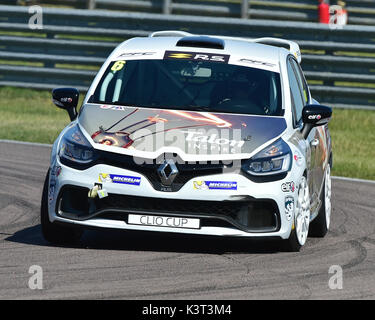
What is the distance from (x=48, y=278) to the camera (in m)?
7.52

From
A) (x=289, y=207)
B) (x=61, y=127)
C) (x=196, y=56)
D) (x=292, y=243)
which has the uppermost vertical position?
(x=196, y=56)

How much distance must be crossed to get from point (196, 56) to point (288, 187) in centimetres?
183

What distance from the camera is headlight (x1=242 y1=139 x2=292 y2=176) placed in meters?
8.50

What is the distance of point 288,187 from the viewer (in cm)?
862

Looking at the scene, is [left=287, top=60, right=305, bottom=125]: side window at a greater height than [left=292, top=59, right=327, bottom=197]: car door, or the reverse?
[left=287, top=60, right=305, bottom=125]: side window

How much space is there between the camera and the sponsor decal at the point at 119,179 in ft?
27.4

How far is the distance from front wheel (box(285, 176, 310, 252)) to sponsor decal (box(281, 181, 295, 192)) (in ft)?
0.56

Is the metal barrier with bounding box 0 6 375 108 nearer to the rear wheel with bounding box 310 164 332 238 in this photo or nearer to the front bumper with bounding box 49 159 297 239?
the rear wheel with bounding box 310 164 332 238

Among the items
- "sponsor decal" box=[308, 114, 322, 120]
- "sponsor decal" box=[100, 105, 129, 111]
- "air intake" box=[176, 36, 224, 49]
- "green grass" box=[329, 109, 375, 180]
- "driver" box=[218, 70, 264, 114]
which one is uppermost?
"air intake" box=[176, 36, 224, 49]

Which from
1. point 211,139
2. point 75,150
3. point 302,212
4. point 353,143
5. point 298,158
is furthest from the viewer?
point 353,143

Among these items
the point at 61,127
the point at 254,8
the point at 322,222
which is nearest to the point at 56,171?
the point at 322,222

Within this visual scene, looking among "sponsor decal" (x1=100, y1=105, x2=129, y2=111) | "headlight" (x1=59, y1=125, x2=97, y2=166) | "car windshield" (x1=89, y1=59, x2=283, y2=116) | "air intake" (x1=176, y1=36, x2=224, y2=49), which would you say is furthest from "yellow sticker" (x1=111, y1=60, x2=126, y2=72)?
"headlight" (x1=59, y1=125, x2=97, y2=166)

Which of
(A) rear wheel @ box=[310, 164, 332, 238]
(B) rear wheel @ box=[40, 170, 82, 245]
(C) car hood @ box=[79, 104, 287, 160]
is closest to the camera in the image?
(C) car hood @ box=[79, 104, 287, 160]

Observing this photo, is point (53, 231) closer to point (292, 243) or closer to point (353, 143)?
point (292, 243)
